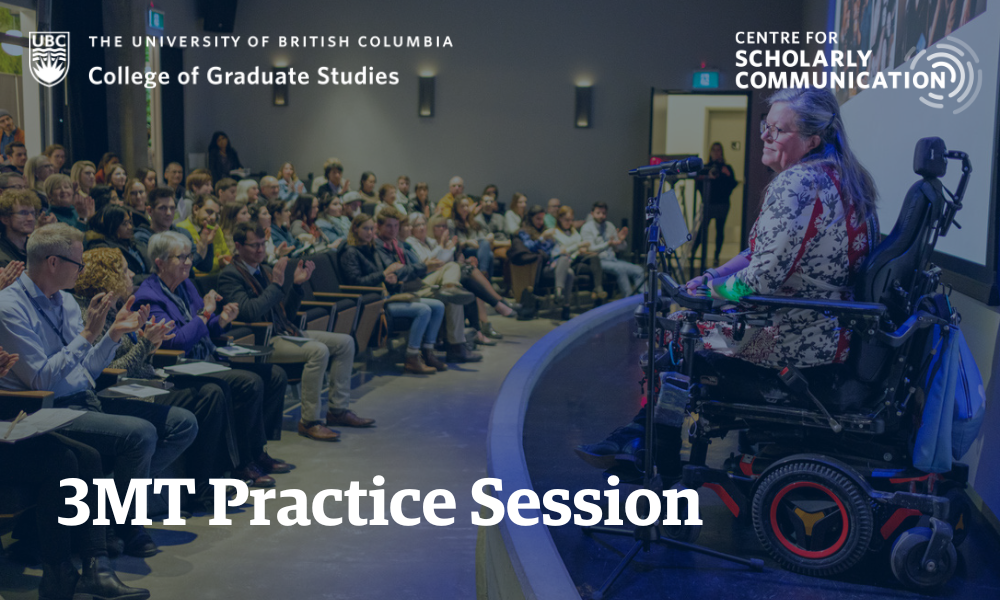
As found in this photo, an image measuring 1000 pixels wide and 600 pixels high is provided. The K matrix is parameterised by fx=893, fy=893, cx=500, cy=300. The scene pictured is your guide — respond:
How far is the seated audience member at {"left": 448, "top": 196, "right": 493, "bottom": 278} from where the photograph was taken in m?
8.20

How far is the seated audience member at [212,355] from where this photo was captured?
360 centimetres

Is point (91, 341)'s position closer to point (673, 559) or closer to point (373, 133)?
point (673, 559)

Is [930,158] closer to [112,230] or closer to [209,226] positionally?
[112,230]

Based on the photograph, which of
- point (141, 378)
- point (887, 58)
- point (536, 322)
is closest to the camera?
point (141, 378)

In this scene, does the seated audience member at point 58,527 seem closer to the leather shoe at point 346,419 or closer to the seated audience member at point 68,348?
the seated audience member at point 68,348

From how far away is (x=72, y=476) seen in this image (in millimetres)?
2611

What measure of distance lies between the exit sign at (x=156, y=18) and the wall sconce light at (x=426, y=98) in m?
3.25

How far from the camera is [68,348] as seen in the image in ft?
9.32

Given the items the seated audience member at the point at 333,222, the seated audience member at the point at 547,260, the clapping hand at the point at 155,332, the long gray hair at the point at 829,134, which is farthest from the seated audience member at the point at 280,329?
the seated audience member at the point at 547,260

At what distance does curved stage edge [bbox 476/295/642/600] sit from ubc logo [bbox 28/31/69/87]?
290 inches

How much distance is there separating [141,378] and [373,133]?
9148mm

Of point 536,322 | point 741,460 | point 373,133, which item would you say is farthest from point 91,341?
point 373,133

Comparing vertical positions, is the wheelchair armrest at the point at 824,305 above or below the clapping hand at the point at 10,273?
above

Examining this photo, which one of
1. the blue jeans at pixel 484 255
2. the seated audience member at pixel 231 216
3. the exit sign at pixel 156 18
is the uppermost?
the exit sign at pixel 156 18
